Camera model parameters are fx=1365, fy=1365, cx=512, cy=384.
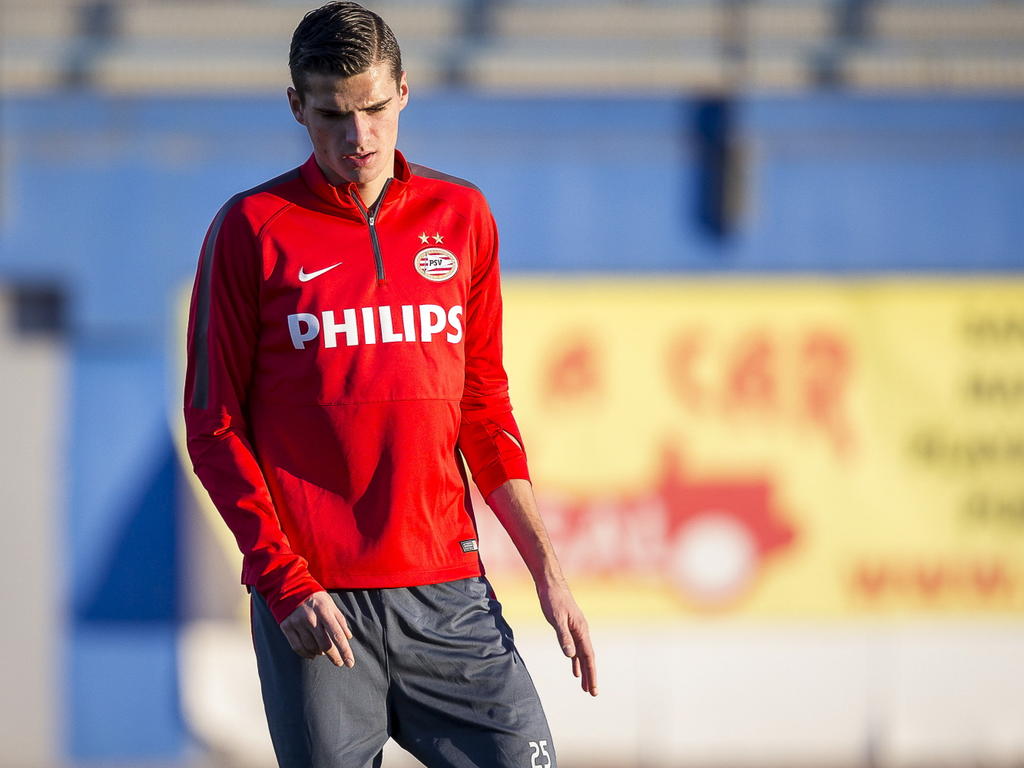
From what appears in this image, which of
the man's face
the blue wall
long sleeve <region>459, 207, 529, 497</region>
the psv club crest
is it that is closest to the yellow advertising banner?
the blue wall

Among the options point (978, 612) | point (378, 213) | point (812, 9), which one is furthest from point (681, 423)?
point (378, 213)

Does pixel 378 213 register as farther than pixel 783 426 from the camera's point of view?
No

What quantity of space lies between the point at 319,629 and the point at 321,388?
412 mm

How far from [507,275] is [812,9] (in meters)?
2.23

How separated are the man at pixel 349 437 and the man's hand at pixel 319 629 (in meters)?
0.08

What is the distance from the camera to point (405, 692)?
2371mm

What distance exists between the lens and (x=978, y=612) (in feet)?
21.8

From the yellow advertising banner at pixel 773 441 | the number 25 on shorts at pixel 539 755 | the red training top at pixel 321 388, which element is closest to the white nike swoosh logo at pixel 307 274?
the red training top at pixel 321 388

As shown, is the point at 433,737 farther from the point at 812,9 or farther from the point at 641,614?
the point at 812,9

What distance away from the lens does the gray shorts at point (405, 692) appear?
231cm

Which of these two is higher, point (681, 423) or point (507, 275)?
point (507, 275)

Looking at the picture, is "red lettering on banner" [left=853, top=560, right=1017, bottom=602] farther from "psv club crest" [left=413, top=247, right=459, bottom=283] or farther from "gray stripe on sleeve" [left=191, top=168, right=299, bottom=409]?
"gray stripe on sleeve" [left=191, top=168, right=299, bottom=409]

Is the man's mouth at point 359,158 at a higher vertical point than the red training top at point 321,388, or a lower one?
higher

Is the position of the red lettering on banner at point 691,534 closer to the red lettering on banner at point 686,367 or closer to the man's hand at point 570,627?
the red lettering on banner at point 686,367
